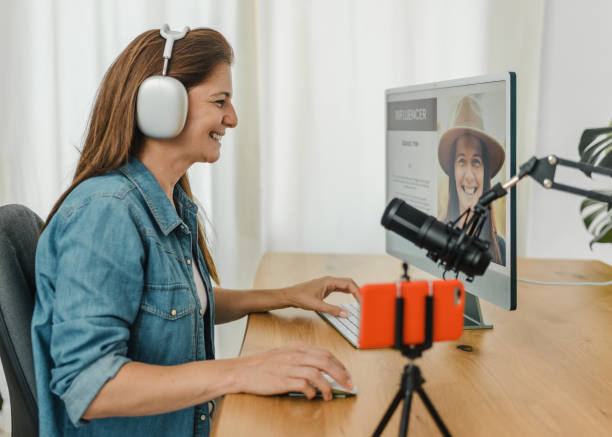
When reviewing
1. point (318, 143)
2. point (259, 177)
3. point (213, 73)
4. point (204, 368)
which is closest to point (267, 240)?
point (259, 177)

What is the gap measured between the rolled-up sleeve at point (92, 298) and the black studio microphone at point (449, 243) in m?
0.41

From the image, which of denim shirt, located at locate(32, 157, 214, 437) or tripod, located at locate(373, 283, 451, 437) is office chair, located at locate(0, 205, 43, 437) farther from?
tripod, located at locate(373, 283, 451, 437)

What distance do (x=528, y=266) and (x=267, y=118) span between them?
3.34ft

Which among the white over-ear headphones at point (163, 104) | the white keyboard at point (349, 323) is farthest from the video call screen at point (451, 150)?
the white over-ear headphones at point (163, 104)

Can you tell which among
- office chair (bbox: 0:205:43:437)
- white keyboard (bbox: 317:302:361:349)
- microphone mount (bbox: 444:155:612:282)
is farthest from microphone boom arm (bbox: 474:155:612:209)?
office chair (bbox: 0:205:43:437)

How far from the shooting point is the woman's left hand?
4.02ft

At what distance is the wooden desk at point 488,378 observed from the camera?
0.79 m

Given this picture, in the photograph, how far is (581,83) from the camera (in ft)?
6.88

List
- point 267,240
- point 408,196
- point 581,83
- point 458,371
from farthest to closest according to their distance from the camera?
point 267,240, point 581,83, point 408,196, point 458,371

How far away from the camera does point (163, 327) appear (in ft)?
3.17

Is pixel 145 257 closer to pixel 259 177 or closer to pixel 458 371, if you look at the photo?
pixel 458 371

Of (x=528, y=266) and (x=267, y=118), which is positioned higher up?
(x=267, y=118)

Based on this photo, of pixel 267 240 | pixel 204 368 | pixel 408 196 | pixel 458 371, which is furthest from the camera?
pixel 267 240

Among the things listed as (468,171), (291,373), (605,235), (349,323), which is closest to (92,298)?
(291,373)
